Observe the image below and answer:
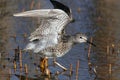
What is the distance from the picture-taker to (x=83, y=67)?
11.6 metres

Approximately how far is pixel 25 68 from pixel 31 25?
5.12 meters

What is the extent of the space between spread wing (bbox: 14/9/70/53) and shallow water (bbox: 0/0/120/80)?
0.57 meters

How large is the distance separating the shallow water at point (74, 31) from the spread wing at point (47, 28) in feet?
1.88

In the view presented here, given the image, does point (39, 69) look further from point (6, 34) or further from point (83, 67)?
point (6, 34)

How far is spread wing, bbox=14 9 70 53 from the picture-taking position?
10.6m

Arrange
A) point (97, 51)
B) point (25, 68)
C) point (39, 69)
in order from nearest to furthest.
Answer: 1. point (25, 68)
2. point (39, 69)
3. point (97, 51)

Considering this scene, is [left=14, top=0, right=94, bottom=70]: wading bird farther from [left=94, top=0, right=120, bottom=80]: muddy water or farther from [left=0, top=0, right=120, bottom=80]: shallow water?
[left=94, top=0, right=120, bottom=80]: muddy water

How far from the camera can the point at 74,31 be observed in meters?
15.3

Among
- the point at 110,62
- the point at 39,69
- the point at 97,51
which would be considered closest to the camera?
the point at 39,69

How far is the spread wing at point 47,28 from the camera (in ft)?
34.7

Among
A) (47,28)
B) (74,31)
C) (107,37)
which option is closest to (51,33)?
(47,28)

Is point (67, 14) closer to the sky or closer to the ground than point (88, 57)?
closer to the sky

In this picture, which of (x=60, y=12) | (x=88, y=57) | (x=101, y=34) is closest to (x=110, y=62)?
(x=88, y=57)

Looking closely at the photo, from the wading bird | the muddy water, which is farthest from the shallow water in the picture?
the wading bird
